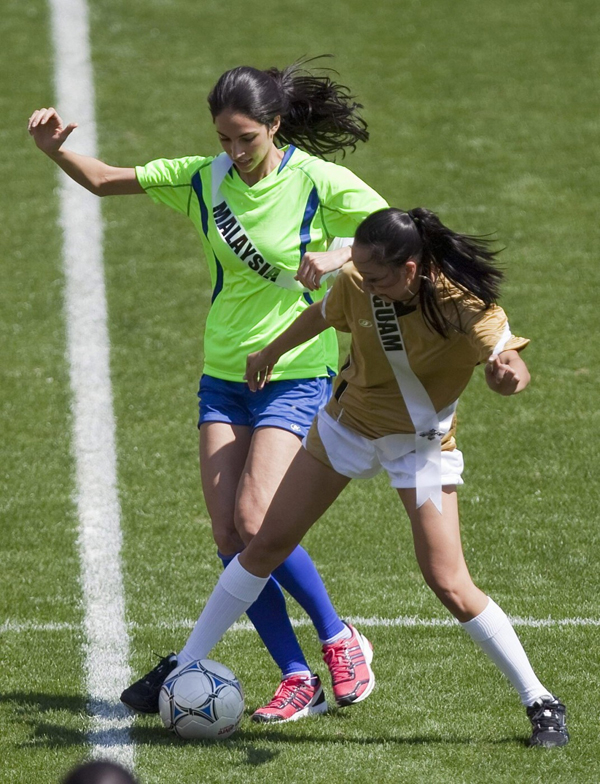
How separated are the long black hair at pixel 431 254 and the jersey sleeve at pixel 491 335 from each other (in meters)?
0.06

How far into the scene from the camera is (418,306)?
4301 millimetres

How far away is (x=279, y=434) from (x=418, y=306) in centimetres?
96

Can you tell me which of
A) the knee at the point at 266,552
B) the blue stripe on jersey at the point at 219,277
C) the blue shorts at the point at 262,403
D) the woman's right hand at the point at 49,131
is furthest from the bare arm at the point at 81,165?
the knee at the point at 266,552

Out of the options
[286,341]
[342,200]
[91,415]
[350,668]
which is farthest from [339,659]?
[91,415]

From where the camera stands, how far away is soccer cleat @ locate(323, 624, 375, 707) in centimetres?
505

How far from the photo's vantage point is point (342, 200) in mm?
5023

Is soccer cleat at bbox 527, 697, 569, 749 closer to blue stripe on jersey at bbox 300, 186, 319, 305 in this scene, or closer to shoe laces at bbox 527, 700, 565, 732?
shoe laces at bbox 527, 700, 565, 732

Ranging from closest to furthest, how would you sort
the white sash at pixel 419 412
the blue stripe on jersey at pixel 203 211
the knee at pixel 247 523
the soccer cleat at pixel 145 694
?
the white sash at pixel 419 412, the knee at pixel 247 523, the soccer cleat at pixel 145 694, the blue stripe on jersey at pixel 203 211

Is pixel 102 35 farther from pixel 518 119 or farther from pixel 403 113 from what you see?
pixel 518 119

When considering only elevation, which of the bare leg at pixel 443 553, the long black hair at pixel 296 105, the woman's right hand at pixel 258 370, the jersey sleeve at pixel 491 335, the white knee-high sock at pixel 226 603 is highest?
the long black hair at pixel 296 105

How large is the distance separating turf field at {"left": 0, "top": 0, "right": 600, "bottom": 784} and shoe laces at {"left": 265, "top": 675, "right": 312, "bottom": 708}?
125 mm

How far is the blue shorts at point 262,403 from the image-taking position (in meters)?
5.04

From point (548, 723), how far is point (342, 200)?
7.36 ft

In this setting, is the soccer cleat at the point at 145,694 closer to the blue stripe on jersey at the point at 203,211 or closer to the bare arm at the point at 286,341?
the bare arm at the point at 286,341
